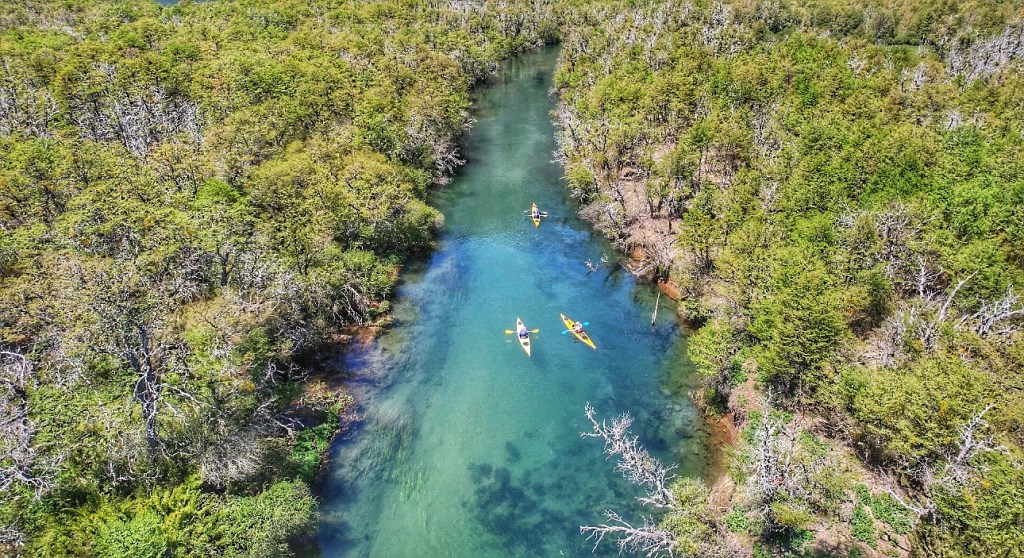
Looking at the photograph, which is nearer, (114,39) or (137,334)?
(137,334)

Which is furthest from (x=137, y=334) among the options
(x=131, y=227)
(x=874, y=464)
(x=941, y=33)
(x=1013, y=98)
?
(x=941, y=33)

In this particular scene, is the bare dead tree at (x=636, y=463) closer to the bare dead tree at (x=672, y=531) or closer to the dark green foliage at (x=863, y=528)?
the bare dead tree at (x=672, y=531)

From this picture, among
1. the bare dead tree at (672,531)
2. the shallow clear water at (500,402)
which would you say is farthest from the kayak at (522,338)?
the bare dead tree at (672,531)

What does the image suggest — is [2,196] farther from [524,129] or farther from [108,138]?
[524,129]

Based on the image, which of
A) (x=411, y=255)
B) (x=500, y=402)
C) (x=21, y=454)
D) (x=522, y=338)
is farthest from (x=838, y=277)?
(x=21, y=454)

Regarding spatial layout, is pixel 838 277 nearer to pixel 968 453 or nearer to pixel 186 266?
pixel 968 453
